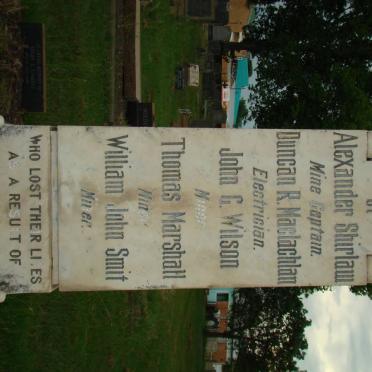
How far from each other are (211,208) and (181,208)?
47 centimetres

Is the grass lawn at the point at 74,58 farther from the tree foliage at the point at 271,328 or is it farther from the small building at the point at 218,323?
the small building at the point at 218,323

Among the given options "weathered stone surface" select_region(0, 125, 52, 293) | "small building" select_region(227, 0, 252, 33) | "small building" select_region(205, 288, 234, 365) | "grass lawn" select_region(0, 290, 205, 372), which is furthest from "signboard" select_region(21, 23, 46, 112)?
"small building" select_region(205, 288, 234, 365)

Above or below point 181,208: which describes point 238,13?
above

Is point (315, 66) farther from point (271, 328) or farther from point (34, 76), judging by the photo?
point (271, 328)

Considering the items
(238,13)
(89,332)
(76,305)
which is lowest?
(89,332)

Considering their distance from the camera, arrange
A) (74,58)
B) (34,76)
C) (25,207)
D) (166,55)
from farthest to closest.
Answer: (166,55), (74,58), (34,76), (25,207)

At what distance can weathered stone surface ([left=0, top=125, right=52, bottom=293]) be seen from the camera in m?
9.20

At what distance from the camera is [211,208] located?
9.42 meters

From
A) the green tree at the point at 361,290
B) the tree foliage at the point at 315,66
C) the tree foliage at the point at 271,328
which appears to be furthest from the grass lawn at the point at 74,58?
the tree foliage at the point at 271,328

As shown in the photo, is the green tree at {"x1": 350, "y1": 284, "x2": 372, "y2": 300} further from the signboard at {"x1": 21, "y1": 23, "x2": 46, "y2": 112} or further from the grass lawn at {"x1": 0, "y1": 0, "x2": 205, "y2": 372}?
the signboard at {"x1": 21, "y1": 23, "x2": 46, "y2": 112}

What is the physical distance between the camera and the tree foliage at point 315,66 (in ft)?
62.7

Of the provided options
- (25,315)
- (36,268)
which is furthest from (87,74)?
(36,268)

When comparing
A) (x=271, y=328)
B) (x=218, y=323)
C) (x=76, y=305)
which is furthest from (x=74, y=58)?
(x=218, y=323)

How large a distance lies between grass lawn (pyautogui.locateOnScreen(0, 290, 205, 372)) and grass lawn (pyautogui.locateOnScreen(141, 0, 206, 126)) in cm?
665
